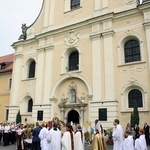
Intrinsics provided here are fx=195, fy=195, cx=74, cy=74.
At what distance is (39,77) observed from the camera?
20.4m

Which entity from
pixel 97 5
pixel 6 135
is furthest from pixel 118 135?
pixel 97 5

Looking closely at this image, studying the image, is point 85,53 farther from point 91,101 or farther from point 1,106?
point 1,106

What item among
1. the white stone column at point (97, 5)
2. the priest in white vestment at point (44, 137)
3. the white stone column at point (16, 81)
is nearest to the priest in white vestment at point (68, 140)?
the priest in white vestment at point (44, 137)

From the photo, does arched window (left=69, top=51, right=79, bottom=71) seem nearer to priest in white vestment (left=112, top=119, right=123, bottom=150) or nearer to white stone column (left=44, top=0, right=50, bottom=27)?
white stone column (left=44, top=0, right=50, bottom=27)

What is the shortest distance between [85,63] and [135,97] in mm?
5382

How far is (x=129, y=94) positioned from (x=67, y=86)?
6077 millimetres

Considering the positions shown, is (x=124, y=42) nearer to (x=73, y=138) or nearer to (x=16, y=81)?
(x=73, y=138)

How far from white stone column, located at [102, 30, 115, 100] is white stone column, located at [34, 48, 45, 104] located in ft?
23.4

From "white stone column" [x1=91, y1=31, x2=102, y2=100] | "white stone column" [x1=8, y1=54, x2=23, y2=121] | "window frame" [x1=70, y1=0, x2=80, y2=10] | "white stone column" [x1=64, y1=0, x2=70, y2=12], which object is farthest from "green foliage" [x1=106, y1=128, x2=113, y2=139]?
"white stone column" [x1=64, y1=0, x2=70, y2=12]

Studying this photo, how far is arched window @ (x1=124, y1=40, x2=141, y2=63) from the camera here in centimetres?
1614

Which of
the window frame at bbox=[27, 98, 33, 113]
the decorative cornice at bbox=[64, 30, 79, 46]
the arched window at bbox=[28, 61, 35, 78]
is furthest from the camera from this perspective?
the arched window at bbox=[28, 61, 35, 78]

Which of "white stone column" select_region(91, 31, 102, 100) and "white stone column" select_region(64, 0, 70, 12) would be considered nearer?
"white stone column" select_region(91, 31, 102, 100)

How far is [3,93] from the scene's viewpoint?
26672 millimetres

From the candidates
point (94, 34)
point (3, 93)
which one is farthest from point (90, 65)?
point (3, 93)
